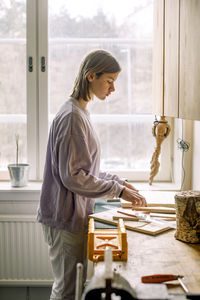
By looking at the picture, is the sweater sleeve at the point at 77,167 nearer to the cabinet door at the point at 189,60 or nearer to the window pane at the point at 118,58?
the cabinet door at the point at 189,60

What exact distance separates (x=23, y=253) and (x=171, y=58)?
155 cm

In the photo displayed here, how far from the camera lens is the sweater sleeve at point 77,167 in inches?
65.7

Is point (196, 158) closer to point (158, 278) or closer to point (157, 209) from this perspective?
point (157, 209)

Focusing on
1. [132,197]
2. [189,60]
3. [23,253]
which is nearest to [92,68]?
[189,60]

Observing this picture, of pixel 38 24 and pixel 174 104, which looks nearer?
pixel 174 104

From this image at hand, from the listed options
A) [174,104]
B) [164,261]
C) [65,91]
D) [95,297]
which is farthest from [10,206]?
[95,297]

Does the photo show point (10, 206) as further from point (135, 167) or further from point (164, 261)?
point (164, 261)

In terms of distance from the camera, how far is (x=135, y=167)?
2875 millimetres

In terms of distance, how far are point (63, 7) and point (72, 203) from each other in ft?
5.13

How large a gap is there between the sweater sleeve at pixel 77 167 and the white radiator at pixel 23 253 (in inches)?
39.1

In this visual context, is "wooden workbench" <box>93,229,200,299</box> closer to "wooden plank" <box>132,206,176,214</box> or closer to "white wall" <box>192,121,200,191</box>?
"wooden plank" <box>132,206,176,214</box>

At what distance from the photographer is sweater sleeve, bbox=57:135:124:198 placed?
1670 millimetres

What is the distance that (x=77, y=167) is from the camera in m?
1.68

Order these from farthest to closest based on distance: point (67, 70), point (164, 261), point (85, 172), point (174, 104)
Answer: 1. point (67, 70)
2. point (174, 104)
3. point (85, 172)
4. point (164, 261)
